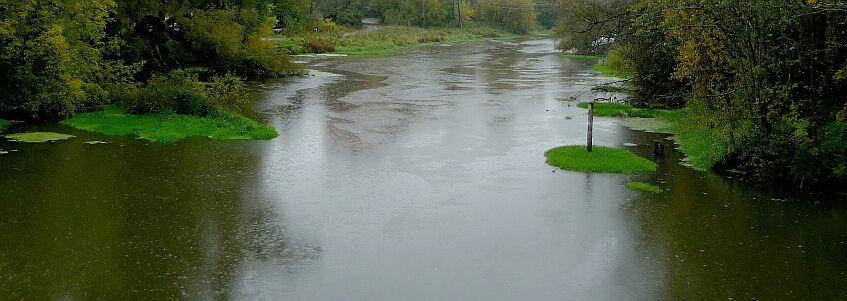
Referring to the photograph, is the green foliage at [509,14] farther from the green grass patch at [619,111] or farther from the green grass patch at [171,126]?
the green grass patch at [171,126]

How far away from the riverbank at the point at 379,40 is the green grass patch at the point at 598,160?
109 feet

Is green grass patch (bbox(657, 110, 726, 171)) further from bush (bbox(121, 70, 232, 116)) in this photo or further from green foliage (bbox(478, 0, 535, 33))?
green foliage (bbox(478, 0, 535, 33))

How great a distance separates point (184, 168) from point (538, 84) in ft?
87.5

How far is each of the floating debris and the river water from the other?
552 mm

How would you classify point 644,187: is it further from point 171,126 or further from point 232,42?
point 232,42

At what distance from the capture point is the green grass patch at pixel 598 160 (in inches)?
739

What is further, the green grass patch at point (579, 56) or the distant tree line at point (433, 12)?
the distant tree line at point (433, 12)

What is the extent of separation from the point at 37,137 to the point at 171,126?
12.1 ft

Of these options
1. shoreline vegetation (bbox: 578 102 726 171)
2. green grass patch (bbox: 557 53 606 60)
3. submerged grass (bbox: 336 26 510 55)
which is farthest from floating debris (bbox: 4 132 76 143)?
green grass patch (bbox: 557 53 606 60)

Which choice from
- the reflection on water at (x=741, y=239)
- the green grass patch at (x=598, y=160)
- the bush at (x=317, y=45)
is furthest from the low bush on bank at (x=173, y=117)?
the bush at (x=317, y=45)

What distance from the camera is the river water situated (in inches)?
424

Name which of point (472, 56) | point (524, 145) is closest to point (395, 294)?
point (524, 145)

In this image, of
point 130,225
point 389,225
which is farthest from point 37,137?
point 389,225

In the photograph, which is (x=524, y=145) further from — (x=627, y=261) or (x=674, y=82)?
(x=627, y=261)
